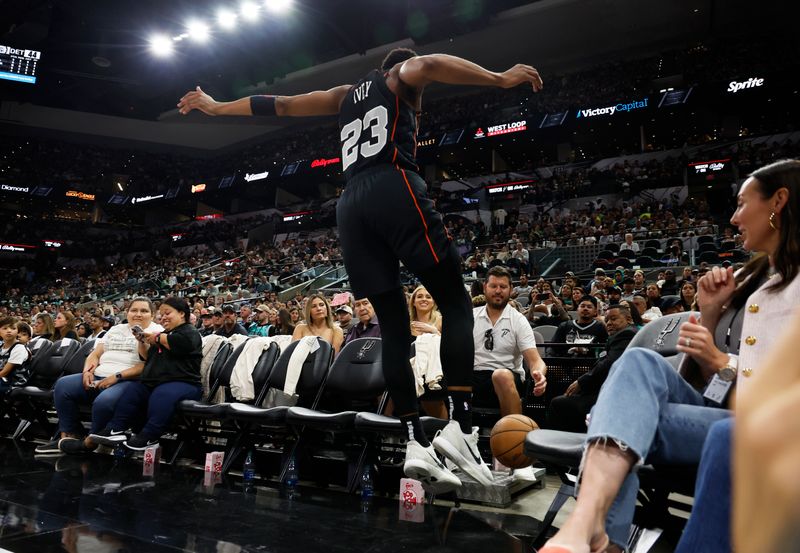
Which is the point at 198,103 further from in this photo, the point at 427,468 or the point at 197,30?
the point at 197,30

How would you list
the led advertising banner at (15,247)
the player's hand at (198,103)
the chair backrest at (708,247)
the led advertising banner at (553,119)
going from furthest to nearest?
the led advertising banner at (15,247) < the led advertising banner at (553,119) < the chair backrest at (708,247) < the player's hand at (198,103)

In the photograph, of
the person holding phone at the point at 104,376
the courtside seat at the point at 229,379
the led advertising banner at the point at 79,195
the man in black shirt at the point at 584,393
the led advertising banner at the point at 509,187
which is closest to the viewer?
the man in black shirt at the point at 584,393

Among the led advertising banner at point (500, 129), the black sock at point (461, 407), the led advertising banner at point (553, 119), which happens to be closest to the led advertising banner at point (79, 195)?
the led advertising banner at point (500, 129)

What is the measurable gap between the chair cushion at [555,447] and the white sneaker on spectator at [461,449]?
432mm

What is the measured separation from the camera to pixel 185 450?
397cm

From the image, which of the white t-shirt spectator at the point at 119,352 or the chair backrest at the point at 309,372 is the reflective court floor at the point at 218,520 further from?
the white t-shirt spectator at the point at 119,352

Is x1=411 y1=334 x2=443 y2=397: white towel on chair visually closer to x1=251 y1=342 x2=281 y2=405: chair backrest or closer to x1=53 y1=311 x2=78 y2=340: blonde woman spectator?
x1=251 y1=342 x2=281 y2=405: chair backrest

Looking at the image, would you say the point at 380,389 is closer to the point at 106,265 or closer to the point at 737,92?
the point at 737,92

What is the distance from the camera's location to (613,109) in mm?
18797

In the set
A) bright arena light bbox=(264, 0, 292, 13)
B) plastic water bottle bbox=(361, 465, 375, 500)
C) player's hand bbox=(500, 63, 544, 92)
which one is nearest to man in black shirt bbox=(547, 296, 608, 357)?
plastic water bottle bbox=(361, 465, 375, 500)

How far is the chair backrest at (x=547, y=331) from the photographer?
19.1ft

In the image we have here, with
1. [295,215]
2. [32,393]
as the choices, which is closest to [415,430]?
[32,393]

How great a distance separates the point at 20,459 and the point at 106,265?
28.6m

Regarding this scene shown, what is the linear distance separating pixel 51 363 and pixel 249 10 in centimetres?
1505
